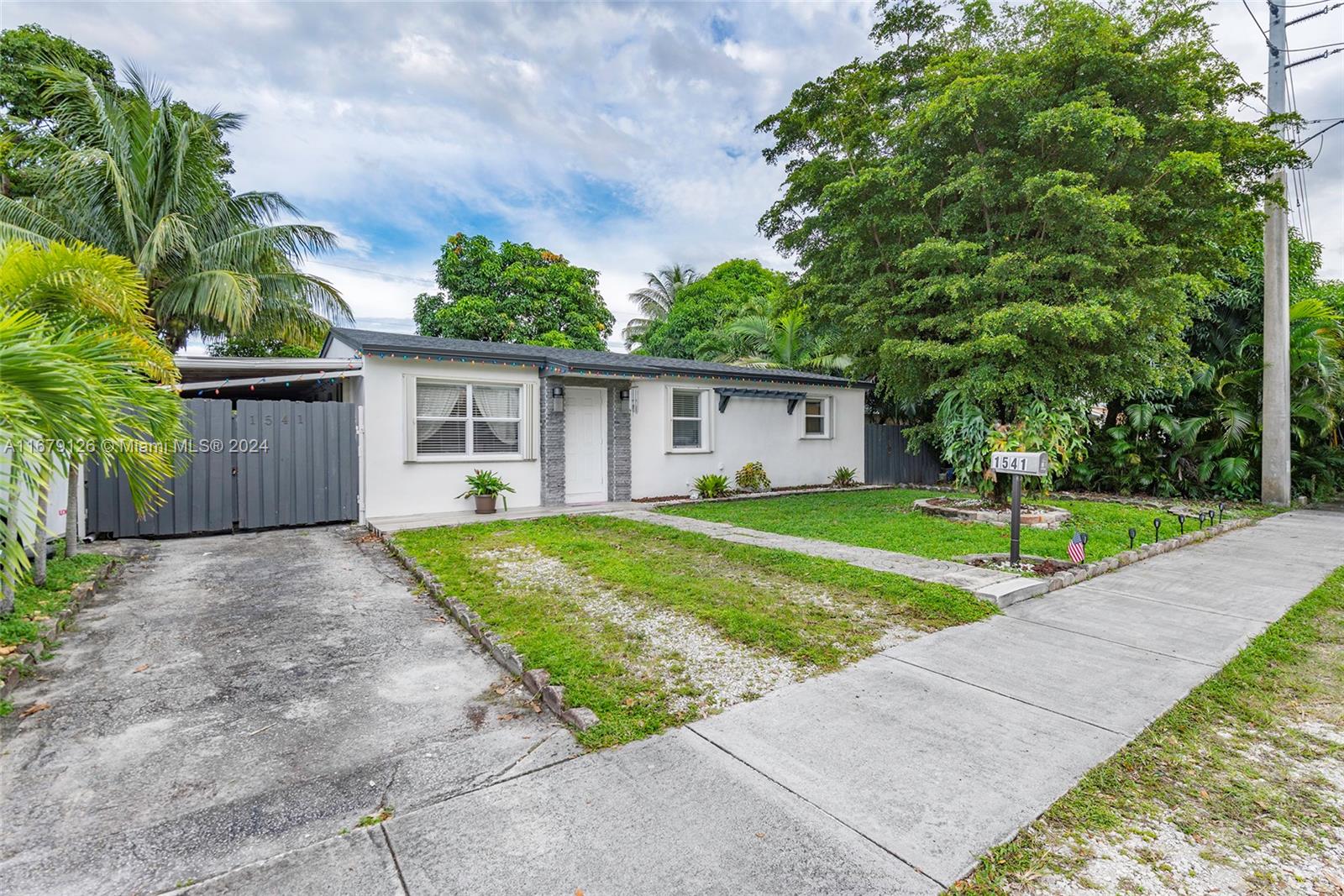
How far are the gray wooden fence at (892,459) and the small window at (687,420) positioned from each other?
15.8 ft

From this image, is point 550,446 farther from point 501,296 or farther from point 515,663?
point 501,296

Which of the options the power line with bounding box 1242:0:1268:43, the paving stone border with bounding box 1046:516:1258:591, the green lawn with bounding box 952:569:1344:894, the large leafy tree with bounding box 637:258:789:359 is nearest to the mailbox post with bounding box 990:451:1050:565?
the paving stone border with bounding box 1046:516:1258:591

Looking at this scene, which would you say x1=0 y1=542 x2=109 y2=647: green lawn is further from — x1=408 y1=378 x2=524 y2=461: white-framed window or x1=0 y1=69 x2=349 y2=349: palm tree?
x1=0 y1=69 x2=349 y2=349: palm tree

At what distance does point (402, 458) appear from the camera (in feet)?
29.1

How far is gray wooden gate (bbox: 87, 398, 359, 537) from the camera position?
24.0 ft

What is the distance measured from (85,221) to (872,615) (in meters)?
17.3

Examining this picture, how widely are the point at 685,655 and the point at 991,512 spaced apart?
6749mm

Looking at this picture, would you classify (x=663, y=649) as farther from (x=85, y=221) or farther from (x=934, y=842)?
(x=85, y=221)

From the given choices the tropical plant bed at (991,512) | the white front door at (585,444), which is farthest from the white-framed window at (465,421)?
the tropical plant bed at (991,512)

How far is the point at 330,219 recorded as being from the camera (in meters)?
15.2

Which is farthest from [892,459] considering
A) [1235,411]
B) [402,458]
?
[402,458]

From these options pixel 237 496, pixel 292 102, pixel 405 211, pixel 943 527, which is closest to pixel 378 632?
pixel 237 496

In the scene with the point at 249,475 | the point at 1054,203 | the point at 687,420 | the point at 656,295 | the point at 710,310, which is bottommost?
the point at 249,475

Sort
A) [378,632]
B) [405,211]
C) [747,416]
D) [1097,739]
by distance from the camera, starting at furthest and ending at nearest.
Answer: [405,211] < [747,416] < [378,632] < [1097,739]
